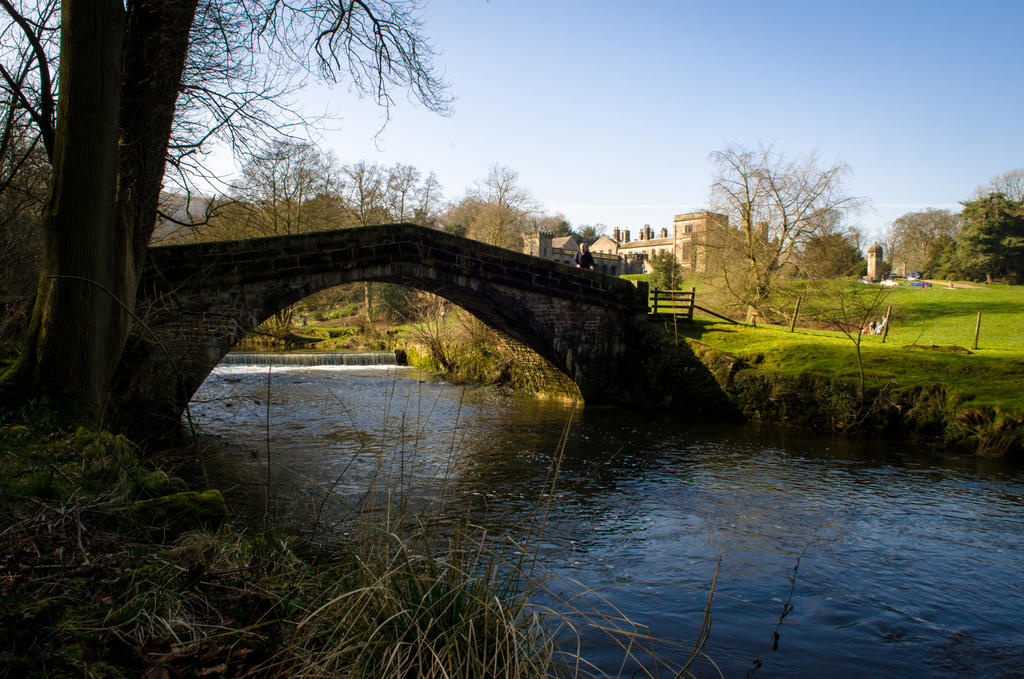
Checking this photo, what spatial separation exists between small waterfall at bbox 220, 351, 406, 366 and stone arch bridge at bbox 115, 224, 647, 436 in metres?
8.73

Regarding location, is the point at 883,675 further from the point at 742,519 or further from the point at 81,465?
the point at 81,465

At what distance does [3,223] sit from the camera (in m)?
9.17

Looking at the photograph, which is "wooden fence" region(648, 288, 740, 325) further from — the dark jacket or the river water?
the river water

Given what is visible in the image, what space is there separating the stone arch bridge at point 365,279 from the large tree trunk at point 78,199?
0.88m

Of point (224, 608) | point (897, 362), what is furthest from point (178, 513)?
point (897, 362)

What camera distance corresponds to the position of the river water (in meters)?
4.37

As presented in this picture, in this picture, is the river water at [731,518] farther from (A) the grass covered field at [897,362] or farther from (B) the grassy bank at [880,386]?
(A) the grass covered field at [897,362]

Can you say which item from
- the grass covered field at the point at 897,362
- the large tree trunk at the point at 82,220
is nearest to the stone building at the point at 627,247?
the grass covered field at the point at 897,362

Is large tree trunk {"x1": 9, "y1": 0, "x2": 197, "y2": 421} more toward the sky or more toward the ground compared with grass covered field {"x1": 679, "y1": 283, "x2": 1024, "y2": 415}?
more toward the sky

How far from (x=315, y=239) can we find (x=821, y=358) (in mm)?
10266

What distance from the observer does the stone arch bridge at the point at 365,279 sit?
9086 mm

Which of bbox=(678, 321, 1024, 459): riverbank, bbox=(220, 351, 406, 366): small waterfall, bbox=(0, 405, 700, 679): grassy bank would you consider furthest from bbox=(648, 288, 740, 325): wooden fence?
bbox=(0, 405, 700, 679): grassy bank

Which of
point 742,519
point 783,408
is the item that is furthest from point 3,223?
point 783,408

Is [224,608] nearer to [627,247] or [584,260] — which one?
[584,260]
